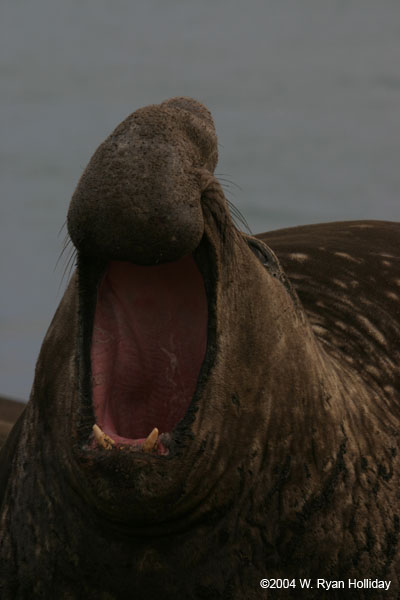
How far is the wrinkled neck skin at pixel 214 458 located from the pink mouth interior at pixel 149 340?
0.44 ft

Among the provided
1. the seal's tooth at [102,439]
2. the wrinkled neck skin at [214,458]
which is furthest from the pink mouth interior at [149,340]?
the seal's tooth at [102,439]

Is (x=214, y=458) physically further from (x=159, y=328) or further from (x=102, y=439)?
(x=159, y=328)

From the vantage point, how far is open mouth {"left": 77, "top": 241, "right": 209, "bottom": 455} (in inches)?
113

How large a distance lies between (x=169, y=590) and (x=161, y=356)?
0.66 meters

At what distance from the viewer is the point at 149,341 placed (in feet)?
9.70

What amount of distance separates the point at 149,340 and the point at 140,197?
64 centimetres

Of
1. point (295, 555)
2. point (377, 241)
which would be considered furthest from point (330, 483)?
point (377, 241)

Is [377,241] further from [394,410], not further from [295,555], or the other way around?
[295,555]

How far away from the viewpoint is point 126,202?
243 centimetres

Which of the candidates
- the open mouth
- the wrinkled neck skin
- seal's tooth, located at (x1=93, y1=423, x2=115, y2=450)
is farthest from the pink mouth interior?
seal's tooth, located at (x1=93, y1=423, x2=115, y2=450)

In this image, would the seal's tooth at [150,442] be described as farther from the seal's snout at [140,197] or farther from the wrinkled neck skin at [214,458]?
the seal's snout at [140,197]

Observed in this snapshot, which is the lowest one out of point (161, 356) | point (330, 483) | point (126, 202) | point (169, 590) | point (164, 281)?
point (169, 590)

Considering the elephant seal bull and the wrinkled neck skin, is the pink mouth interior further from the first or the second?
the wrinkled neck skin

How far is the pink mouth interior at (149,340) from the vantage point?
2.87 metres
